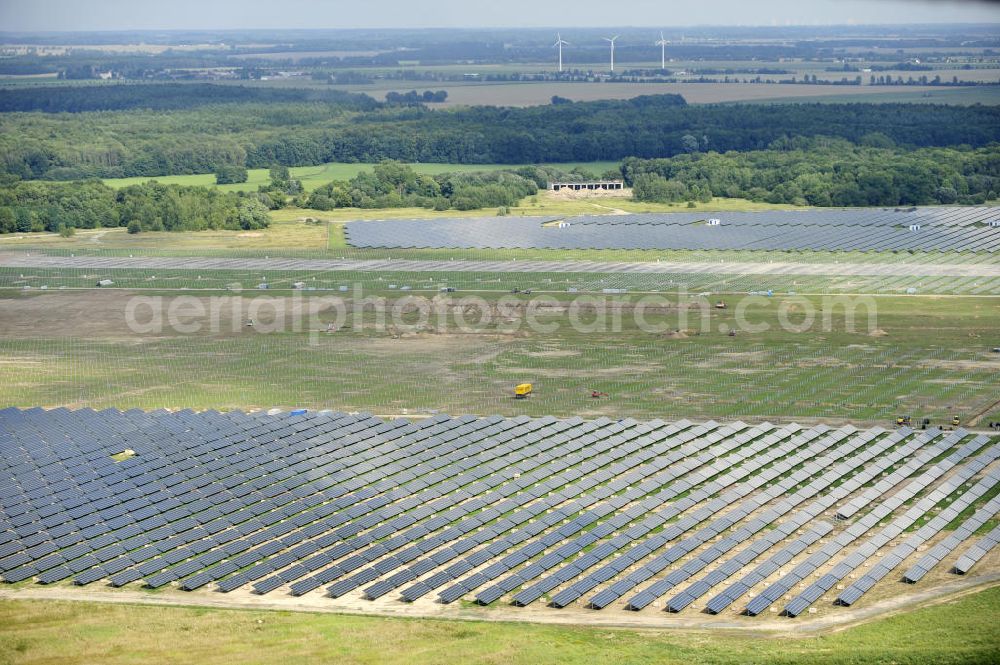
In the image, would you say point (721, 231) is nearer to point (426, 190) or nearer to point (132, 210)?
point (426, 190)

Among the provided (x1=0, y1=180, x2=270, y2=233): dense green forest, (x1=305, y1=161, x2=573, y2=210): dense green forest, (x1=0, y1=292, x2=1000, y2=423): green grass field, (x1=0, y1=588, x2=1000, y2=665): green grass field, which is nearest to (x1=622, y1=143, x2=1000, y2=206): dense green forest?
(x1=305, y1=161, x2=573, y2=210): dense green forest

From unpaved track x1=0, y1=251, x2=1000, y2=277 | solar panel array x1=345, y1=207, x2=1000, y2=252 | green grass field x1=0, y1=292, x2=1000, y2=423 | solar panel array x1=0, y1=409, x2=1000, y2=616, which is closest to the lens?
solar panel array x1=0, y1=409, x2=1000, y2=616

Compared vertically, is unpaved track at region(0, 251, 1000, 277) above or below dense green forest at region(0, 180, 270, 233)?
below

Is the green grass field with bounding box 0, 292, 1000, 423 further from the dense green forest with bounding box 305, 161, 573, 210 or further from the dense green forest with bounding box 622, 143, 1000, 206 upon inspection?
the dense green forest with bounding box 305, 161, 573, 210

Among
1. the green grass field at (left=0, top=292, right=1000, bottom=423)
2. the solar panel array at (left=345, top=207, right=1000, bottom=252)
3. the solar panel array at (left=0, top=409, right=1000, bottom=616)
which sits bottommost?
Answer: the solar panel array at (left=345, top=207, right=1000, bottom=252)

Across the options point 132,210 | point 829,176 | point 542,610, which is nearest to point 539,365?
point 542,610

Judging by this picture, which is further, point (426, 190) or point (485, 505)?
point (426, 190)

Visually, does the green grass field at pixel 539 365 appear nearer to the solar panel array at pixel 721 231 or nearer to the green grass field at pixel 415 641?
the solar panel array at pixel 721 231

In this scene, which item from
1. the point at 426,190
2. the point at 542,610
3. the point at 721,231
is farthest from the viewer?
the point at 426,190
